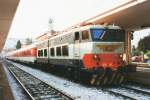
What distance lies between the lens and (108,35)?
57.3 ft

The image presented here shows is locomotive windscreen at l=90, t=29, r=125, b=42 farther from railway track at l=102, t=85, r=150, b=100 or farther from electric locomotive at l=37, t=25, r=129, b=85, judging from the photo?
railway track at l=102, t=85, r=150, b=100

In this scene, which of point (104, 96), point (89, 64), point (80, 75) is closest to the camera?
point (104, 96)

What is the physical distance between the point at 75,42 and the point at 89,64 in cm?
219

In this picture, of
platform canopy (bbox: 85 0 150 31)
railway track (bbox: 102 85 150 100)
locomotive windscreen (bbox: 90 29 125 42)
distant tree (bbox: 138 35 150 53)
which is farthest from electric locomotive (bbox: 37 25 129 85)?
distant tree (bbox: 138 35 150 53)

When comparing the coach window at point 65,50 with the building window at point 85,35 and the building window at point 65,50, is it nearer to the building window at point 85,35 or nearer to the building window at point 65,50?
the building window at point 65,50

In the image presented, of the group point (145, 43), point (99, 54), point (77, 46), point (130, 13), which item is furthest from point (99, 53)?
point (145, 43)

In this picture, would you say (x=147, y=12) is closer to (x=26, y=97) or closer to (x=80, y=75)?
(x=80, y=75)

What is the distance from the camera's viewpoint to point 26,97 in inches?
565

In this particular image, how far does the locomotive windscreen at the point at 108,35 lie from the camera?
17.2 m

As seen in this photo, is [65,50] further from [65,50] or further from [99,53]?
[99,53]

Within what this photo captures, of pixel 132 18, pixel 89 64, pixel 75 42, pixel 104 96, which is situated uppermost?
pixel 132 18

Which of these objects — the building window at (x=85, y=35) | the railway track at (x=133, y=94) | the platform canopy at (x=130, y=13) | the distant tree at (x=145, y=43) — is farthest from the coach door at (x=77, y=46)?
the distant tree at (x=145, y=43)

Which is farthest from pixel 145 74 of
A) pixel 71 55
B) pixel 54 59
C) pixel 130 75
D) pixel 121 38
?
pixel 54 59

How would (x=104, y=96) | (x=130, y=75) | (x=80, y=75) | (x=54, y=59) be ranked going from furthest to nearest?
(x=54, y=59) → (x=130, y=75) → (x=80, y=75) → (x=104, y=96)
